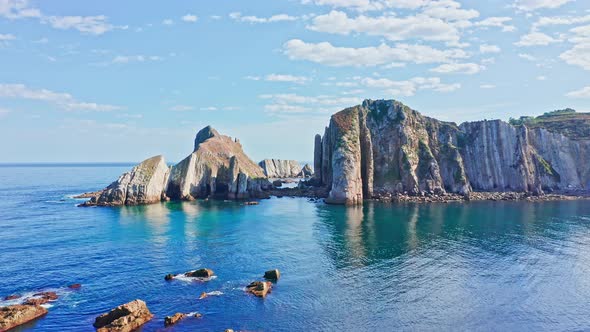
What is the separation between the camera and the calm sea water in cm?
4650

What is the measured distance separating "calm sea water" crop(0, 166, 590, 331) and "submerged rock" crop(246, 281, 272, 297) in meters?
1.04

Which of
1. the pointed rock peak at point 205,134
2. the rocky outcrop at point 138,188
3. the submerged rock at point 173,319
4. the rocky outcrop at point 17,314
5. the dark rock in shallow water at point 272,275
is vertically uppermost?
the pointed rock peak at point 205,134

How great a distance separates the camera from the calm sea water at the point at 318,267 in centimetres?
4650

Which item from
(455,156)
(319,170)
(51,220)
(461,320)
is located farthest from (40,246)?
(455,156)

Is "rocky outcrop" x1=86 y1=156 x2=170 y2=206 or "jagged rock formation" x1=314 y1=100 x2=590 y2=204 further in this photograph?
"jagged rock formation" x1=314 y1=100 x2=590 y2=204

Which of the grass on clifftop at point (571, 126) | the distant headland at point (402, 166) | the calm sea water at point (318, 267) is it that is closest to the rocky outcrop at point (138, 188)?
the distant headland at point (402, 166)

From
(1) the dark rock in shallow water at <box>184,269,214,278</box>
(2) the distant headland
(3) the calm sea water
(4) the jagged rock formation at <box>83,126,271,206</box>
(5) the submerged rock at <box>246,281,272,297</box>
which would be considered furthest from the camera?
(2) the distant headland

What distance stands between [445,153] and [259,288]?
125879 mm

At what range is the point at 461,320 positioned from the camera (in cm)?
4581

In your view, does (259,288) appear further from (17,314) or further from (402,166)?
(402,166)

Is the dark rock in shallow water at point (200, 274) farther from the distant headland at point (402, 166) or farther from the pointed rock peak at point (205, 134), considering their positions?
the pointed rock peak at point (205, 134)

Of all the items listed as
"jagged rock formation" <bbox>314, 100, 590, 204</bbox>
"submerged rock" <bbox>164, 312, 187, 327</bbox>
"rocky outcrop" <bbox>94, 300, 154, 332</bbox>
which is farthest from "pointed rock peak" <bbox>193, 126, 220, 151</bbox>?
"submerged rock" <bbox>164, 312, 187, 327</bbox>

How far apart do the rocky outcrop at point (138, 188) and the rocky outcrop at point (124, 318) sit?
301 feet

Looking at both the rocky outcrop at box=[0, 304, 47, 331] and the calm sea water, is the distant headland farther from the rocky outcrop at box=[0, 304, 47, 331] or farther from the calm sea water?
the rocky outcrop at box=[0, 304, 47, 331]
